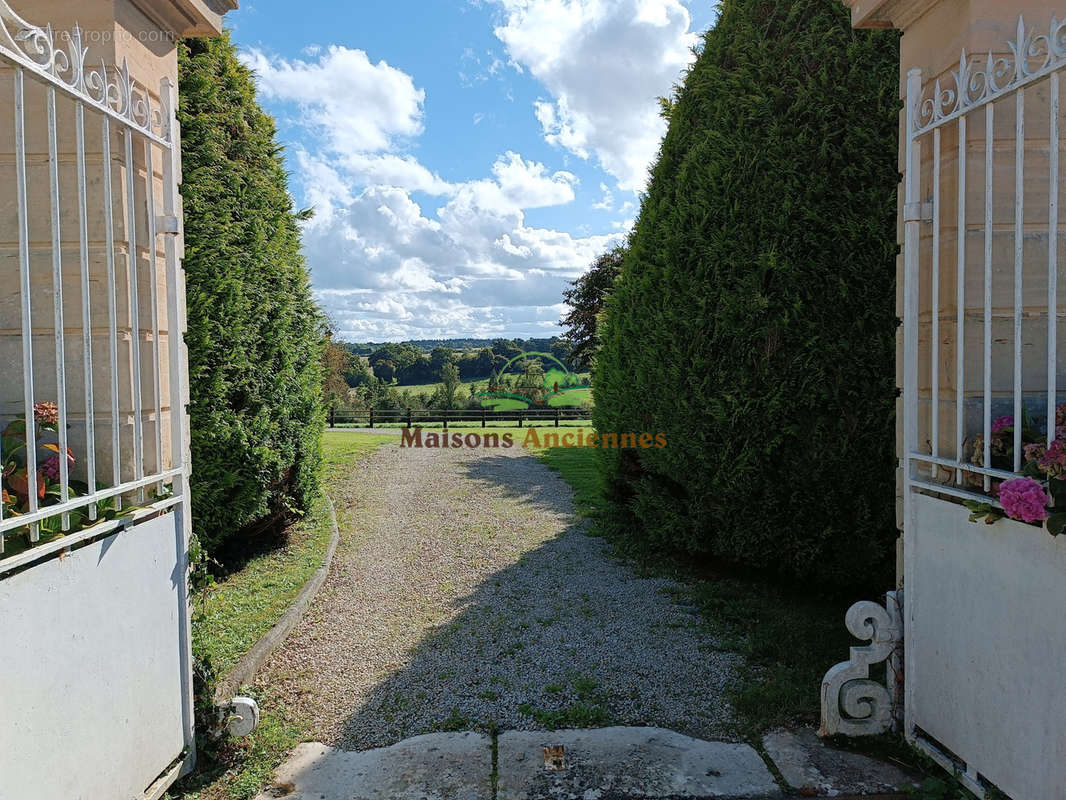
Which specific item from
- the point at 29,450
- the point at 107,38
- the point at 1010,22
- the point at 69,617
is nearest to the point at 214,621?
the point at 69,617

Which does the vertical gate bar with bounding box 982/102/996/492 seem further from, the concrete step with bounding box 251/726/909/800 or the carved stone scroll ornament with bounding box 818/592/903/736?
the concrete step with bounding box 251/726/909/800

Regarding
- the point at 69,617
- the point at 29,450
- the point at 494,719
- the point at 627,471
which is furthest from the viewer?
the point at 627,471

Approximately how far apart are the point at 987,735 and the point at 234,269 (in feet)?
18.7

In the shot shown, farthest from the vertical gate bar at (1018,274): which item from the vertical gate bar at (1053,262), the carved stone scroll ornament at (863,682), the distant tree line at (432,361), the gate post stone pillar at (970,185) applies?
the distant tree line at (432,361)

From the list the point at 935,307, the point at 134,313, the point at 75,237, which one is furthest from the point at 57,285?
the point at 935,307

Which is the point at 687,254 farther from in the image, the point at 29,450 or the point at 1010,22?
the point at 29,450

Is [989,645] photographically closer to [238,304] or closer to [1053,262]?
[1053,262]

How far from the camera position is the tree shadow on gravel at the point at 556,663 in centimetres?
364

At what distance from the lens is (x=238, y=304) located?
18.4 feet

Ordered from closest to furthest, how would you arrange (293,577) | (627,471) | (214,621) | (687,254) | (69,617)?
(69,617) < (214,621) < (687,254) < (293,577) < (627,471)

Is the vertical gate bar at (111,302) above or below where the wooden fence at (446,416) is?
above

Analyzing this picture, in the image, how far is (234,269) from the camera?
561 centimetres

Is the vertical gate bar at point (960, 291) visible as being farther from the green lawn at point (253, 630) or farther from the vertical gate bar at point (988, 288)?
the green lawn at point (253, 630)

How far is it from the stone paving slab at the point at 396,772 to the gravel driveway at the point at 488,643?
16cm
